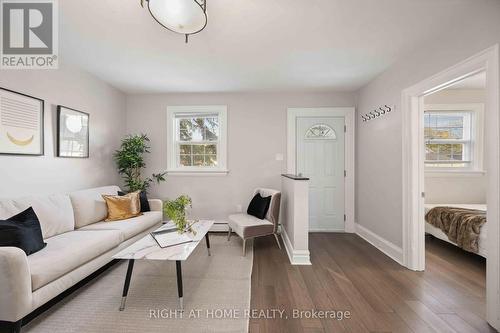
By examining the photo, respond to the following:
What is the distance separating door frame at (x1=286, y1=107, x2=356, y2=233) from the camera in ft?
12.5

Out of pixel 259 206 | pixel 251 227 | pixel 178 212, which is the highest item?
pixel 178 212

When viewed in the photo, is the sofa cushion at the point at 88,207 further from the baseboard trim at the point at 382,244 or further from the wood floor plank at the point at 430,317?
the baseboard trim at the point at 382,244

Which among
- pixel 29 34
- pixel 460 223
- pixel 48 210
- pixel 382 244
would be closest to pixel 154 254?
pixel 48 210

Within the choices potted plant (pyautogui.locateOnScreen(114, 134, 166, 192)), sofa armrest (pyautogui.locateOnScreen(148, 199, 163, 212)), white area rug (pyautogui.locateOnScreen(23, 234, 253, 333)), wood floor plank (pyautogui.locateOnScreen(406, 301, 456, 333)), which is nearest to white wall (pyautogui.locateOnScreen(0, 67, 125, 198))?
potted plant (pyautogui.locateOnScreen(114, 134, 166, 192))

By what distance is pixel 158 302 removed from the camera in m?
1.87

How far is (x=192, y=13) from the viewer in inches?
54.7

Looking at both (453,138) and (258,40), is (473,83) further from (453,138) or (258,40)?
(258,40)

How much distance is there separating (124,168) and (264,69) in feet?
9.20

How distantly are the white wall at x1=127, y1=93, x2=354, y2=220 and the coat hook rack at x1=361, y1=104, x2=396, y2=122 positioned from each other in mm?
546

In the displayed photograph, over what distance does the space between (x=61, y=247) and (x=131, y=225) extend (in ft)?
2.67

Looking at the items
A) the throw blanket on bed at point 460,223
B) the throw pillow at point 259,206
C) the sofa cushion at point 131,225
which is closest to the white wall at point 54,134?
the sofa cushion at point 131,225

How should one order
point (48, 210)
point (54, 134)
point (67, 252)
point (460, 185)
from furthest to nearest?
point (460, 185), point (54, 134), point (48, 210), point (67, 252)

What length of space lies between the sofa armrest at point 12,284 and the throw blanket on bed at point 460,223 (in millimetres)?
4381

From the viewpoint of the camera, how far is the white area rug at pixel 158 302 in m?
1.60
